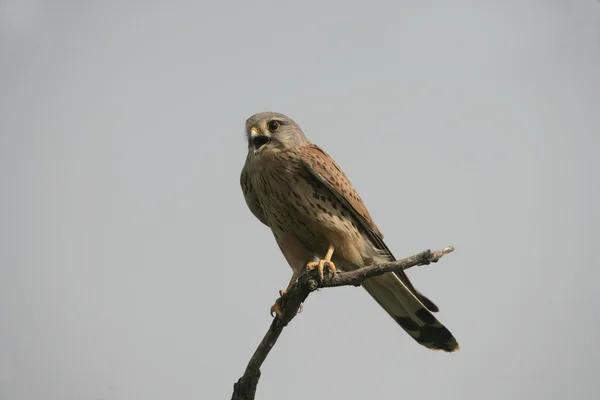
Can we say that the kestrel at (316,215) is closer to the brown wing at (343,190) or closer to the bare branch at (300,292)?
the brown wing at (343,190)

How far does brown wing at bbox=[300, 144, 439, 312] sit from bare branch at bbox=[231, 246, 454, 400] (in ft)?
2.13

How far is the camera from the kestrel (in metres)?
4.48

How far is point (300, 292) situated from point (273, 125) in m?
1.34

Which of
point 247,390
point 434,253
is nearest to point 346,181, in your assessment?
point 434,253

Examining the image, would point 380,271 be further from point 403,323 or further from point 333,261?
point 403,323

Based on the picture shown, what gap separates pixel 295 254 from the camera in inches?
184

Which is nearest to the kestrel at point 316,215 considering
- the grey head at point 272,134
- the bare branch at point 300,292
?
the grey head at point 272,134

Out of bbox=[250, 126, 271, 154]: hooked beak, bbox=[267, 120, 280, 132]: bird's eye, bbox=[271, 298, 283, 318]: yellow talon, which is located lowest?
bbox=[271, 298, 283, 318]: yellow talon

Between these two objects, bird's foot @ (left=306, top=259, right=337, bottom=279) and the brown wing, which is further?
the brown wing

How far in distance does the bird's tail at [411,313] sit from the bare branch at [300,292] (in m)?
0.71

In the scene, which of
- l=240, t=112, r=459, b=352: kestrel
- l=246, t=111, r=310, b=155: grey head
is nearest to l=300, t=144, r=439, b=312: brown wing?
l=240, t=112, r=459, b=352: kestrel

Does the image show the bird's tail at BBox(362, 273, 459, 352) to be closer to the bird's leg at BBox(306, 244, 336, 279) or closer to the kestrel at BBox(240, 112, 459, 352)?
the kestrel at BBox(240, 112, 459, 352)

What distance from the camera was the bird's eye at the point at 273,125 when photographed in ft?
15.9

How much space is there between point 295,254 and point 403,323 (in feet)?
3.14
